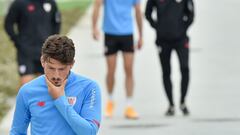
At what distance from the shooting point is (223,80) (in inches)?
544

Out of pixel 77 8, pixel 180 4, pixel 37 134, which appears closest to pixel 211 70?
pixel 180 4

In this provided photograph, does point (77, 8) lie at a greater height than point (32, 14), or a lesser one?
lesser

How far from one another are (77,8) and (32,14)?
18039mm

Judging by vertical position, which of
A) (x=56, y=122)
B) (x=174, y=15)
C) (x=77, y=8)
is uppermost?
(x=56, y=122)

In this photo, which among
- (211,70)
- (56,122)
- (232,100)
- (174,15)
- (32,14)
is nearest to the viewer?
(56,122)

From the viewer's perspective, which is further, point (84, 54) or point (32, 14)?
point (84, 54)

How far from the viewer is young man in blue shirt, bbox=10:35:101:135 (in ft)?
14.0

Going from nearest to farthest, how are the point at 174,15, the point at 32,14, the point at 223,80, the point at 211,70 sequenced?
the point at 32,14 → the point at 174,15 → the point at 223,80 → the point at 211,70

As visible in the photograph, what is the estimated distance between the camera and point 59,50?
14.0ft

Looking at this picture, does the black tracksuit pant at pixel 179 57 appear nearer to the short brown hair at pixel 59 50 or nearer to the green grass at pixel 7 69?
the green grass at pixel 7 69

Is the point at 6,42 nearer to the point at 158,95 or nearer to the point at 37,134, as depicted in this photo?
the point at 158,95

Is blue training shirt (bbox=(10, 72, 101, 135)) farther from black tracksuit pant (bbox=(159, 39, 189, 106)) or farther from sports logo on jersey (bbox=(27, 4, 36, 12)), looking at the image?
black tracksuit pant (bbox=(159, 39, 189, 106))

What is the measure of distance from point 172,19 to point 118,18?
640 mm

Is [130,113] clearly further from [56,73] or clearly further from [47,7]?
[56,73]
